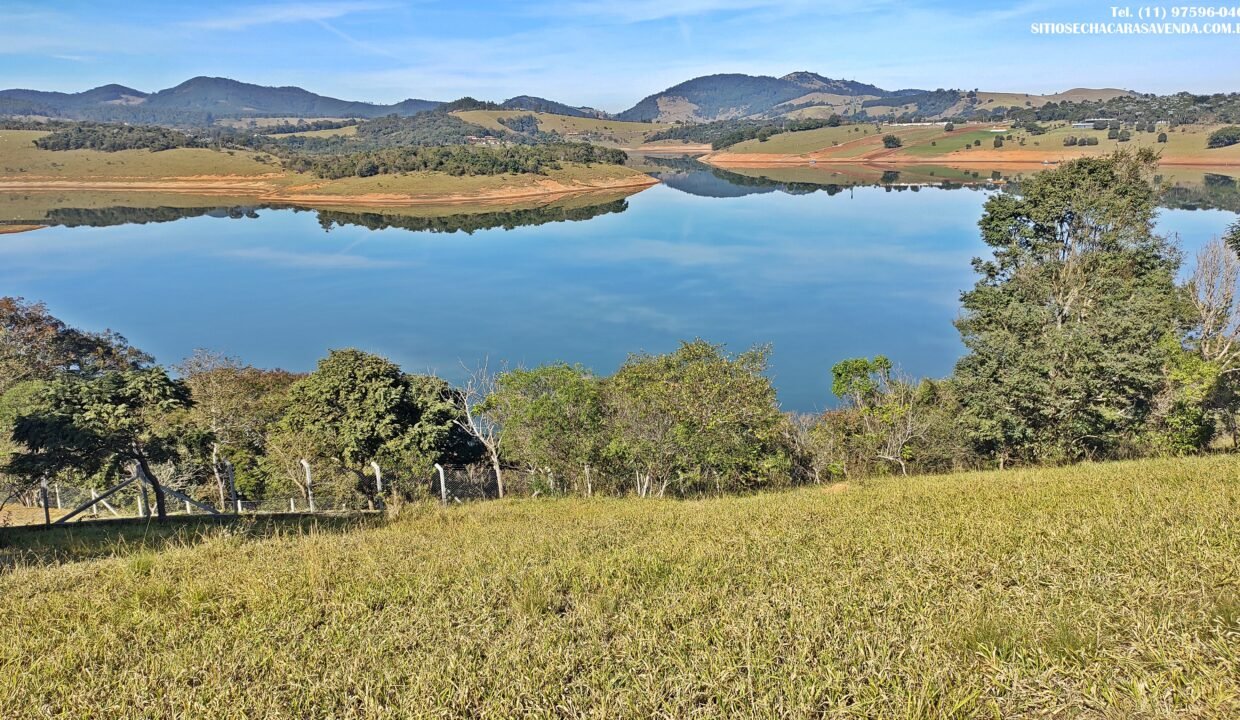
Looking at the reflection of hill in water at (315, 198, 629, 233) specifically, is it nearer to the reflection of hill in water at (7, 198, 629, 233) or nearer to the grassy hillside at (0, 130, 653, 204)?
the reflection of hill in water at (7, 198, 629, 233)

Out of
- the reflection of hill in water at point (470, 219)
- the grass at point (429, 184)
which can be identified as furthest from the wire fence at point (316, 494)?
the grass at point (429, 184)

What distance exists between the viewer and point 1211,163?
4281 inches

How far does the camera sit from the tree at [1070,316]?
1468 centimetres

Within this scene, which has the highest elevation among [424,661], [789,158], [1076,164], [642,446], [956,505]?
[789,158]

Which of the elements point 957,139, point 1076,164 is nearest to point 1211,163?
point 957,139

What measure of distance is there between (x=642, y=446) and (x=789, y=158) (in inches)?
6767

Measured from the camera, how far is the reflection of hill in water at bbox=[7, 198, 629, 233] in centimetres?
9312

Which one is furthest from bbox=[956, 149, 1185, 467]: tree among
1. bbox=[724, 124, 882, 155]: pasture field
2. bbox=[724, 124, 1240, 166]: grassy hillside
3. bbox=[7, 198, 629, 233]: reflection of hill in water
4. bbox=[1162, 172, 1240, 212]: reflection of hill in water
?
bbox=[724, 124, 882, 155]: pasture field

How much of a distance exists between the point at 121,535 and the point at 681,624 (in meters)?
7.89

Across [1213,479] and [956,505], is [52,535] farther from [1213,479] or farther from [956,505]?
[1213,479]

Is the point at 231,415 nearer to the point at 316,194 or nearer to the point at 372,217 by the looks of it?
the point at 372,217

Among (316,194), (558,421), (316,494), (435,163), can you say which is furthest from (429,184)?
(558,421)

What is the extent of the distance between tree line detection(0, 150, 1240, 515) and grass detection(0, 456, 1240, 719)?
7.79 metres

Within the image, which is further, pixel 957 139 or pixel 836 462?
pixel 957 139
